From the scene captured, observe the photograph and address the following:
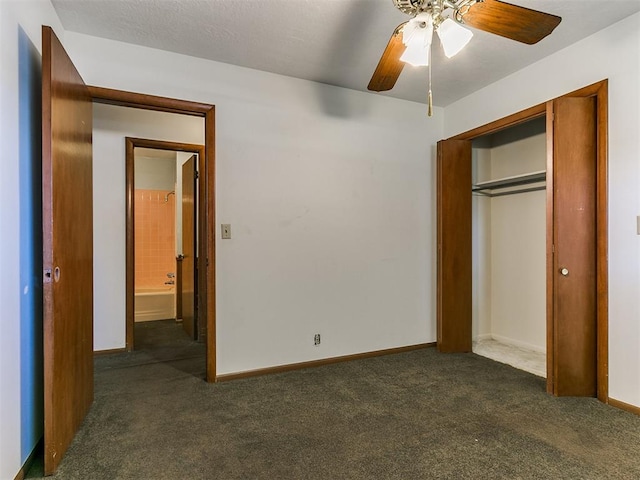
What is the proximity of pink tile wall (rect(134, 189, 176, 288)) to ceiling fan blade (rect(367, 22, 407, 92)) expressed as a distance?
4637 mm

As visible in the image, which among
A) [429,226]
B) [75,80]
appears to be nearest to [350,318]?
[429,226]

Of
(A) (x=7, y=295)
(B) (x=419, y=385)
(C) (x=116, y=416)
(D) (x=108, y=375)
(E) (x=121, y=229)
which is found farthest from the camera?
(E) (x=121, y=229)

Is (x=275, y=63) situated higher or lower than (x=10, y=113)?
higher

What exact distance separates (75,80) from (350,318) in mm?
2617

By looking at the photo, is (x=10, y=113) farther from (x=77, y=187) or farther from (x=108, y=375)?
(x=108, y=375)

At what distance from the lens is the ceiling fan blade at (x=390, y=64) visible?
1.64 meters

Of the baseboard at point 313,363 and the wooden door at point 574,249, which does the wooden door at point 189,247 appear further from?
the wooden door at point 574,249

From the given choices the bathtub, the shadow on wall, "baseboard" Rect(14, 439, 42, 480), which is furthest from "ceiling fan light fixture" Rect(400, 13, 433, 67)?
the bathtub

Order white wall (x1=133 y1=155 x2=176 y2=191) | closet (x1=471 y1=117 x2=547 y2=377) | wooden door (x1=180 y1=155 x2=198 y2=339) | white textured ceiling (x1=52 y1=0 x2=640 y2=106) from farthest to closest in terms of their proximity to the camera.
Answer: white wall (x1=133 y1=155 x2=176 y2=191) < wooden door (x1=180 y1=155 x2=198 y2=339) < closet (x1=471 y1=117 x2=547 y2=377) < white textured ceiling (x1=52 y1=0 x2=640 y2=106)

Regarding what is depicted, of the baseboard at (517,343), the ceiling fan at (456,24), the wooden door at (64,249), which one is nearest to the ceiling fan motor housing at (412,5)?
the ceiling fan at (456,24)

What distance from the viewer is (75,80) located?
199cm

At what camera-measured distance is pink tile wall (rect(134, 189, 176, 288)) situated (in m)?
5.69

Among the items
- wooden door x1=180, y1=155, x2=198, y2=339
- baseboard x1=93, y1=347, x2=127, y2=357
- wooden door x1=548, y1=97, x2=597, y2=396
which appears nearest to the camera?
wooden door x1=548, y1=97, x2=597, y2=396

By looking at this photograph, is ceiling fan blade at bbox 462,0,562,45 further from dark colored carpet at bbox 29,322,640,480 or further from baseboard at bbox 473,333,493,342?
baseboard at bbox 473,333,493,342
